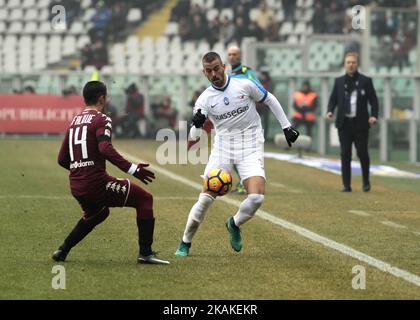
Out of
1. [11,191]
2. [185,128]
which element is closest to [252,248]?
[11,191]

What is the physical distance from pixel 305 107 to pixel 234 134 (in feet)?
60.2

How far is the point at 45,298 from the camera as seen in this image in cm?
790

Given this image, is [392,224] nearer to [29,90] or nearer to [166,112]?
[166,112]

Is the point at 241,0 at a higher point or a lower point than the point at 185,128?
higher

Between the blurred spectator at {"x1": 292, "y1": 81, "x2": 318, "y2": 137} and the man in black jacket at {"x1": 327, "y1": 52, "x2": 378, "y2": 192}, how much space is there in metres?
10.9

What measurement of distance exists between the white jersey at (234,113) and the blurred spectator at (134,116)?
71.7 ft

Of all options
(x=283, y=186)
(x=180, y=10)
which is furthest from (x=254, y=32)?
(x=283, y=186)

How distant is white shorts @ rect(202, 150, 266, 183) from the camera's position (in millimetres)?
10586

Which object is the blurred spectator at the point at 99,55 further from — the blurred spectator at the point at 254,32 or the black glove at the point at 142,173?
the black glove at the point at 142,173

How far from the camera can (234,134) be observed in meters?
10.7

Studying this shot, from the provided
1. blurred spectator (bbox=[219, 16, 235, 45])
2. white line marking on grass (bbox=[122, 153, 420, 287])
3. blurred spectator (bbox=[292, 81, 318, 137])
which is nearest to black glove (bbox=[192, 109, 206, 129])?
white line marking on grass (bbox=[122, 153, 420, 287])

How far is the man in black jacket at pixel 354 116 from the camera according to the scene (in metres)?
17.4
